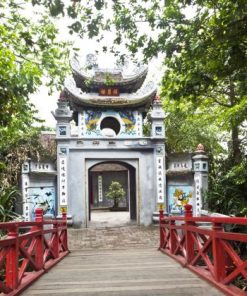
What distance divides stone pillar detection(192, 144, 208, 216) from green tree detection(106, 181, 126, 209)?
33.9 feet

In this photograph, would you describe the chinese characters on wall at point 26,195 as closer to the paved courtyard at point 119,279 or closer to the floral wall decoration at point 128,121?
the floral wall decoration at point 128,121

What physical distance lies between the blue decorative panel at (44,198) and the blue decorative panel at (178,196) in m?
3.88

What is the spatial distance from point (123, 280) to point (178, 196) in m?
8.54

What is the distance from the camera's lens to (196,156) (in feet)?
42.2

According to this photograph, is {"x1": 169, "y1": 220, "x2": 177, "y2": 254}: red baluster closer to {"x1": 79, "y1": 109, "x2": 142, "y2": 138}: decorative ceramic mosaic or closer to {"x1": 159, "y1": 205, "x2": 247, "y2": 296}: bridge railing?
{"x1": 159, "y1": 205, "x2": 247, "y2": 296}: bridge railing

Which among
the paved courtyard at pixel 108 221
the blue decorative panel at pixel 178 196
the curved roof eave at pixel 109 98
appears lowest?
the paved courtyard at pixel 108 221

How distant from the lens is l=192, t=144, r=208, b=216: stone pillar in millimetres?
12664

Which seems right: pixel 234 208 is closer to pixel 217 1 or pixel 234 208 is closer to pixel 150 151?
pixel 150 151

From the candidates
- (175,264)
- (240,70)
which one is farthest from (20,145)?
(240,70)

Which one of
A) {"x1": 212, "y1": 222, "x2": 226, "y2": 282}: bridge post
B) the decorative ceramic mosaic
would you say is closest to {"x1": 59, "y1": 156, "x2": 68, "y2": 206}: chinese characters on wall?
the decorative ceramic mosaic

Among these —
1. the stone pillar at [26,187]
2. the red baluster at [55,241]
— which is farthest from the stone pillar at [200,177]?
the red baluster at [55,241]

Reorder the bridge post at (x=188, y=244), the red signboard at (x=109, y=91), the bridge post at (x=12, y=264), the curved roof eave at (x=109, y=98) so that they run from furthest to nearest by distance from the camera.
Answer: the red signboard at (x=109, y=91) → the curved roof eave at (x=109, y=98) → the bridge post at (x=188, y=244) → the bridge post at (x=12, y=264)

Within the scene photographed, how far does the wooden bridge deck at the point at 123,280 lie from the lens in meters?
4.20

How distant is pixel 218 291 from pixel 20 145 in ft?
31.9
